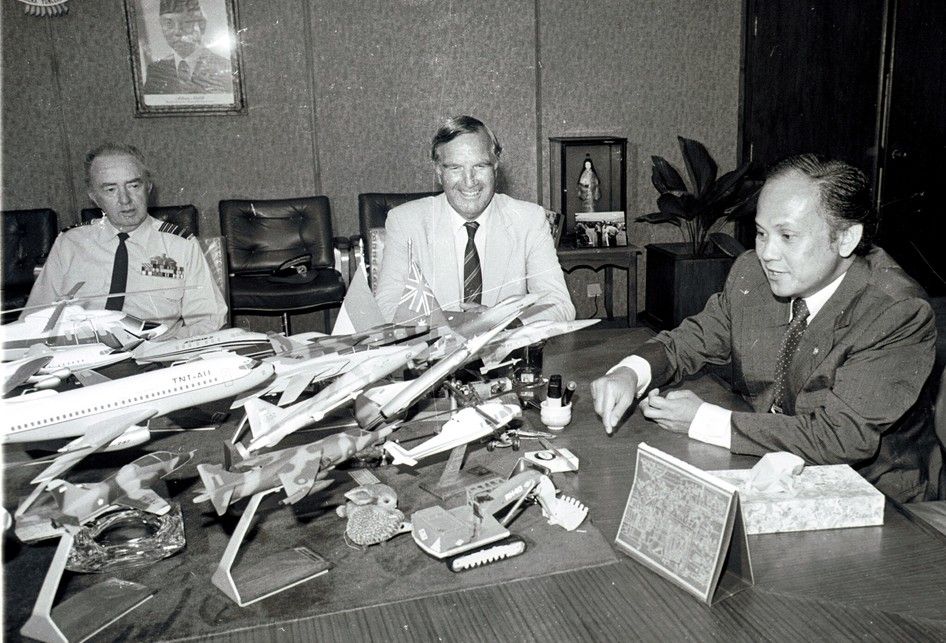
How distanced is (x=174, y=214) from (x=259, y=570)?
13.5ft

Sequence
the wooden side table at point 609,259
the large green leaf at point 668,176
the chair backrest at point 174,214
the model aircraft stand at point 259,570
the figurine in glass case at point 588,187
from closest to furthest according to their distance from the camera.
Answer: the model aircraft stand at point 259,570 → the chair backrest at point 174,214 → the wooden side table at point 609,259 → the large green leaf at point 668,176 → the figurine in glass case at point 588,187

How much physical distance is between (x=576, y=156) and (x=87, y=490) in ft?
15.3

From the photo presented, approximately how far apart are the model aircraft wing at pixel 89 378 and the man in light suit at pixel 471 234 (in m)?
1.28

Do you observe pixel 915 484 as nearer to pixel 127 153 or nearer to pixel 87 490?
pixel 87 490

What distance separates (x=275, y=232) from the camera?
5020 millimetres

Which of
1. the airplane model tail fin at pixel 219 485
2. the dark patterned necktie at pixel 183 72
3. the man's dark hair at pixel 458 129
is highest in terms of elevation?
the dark patterned necktie at pixel 183 72

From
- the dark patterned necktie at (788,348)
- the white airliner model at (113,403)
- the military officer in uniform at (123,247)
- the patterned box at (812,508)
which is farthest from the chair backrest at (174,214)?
the patterned box at (812,508)

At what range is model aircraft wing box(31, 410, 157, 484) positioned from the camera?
1.08 meters

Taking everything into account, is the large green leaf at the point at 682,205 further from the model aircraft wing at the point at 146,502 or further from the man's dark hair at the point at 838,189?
the model aircraft wing at the point at 146,502

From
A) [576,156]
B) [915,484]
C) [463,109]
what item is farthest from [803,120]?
[915,484]

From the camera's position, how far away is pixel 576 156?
5.35m

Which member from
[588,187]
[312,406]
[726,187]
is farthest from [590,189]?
[312,406]

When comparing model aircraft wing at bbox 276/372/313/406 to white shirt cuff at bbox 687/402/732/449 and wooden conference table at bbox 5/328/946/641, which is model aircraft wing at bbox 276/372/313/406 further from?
white shirt cuff at bbox 687/402/732/449

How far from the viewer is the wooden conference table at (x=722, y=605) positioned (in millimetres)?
1072
